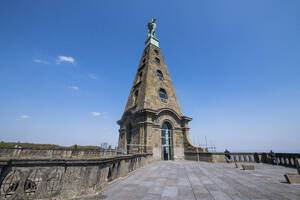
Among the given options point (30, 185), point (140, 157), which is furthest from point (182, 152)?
point (30, 185)

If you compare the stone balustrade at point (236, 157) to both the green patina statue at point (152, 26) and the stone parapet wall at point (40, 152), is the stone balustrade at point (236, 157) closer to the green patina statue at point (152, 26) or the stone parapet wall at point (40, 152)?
the stone parapet wall at point (40, 152)

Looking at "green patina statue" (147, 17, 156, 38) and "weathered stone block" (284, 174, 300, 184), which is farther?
"green patina statue" (147, 17, 156, 38)

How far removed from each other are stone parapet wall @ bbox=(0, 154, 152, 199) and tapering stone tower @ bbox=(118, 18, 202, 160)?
8420 mm

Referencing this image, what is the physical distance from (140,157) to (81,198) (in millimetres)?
6058

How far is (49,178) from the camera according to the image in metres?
3.04

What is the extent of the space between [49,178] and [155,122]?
11290 millimetres

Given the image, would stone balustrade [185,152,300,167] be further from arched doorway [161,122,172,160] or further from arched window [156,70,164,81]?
arched window [156,70,164,81]

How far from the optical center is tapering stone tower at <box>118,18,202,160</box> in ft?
42.7

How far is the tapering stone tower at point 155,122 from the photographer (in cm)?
1301

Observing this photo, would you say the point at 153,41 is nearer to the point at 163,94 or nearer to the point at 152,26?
the point at 152,26

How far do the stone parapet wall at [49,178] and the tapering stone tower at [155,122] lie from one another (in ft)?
27.6

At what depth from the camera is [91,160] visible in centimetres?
356

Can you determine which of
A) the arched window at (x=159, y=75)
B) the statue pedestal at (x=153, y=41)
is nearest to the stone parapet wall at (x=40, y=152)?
the arched window at (x=159, y=75)

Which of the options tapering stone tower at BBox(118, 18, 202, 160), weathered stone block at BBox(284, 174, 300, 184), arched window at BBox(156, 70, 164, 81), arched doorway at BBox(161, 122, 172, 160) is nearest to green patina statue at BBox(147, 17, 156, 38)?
tapering stone tower at BBox(118, 18, 202, 160)
